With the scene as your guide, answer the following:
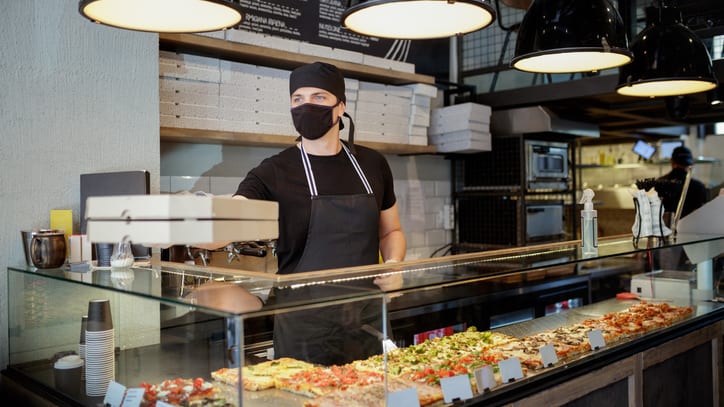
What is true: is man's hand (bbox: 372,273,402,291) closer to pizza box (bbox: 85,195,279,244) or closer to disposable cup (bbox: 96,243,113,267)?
pizza box (bbox: 85,195,279,244)

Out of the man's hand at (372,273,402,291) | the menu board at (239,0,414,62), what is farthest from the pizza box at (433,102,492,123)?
the man's hand at (372,273,402,291)

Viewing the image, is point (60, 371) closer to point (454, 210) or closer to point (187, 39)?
point (187, 39)

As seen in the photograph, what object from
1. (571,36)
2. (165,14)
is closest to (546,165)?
(571,36)

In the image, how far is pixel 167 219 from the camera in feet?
3.98

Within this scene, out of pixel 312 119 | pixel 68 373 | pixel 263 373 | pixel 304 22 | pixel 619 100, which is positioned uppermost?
pixel 304 22

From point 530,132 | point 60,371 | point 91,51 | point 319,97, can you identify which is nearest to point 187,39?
point 91,51

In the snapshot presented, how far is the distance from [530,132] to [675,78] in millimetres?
1961

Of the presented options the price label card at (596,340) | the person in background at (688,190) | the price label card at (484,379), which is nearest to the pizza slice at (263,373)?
the price label card at (484,379)

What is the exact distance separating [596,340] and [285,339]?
4.30ft

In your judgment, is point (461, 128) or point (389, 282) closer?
point (389, 282)

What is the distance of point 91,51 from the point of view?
268 centimetres

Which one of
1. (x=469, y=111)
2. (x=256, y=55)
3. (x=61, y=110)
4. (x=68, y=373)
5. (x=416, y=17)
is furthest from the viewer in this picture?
(x=469, y=111)

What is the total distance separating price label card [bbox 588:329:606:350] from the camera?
2357 mm

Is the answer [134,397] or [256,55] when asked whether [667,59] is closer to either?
[256,55]
